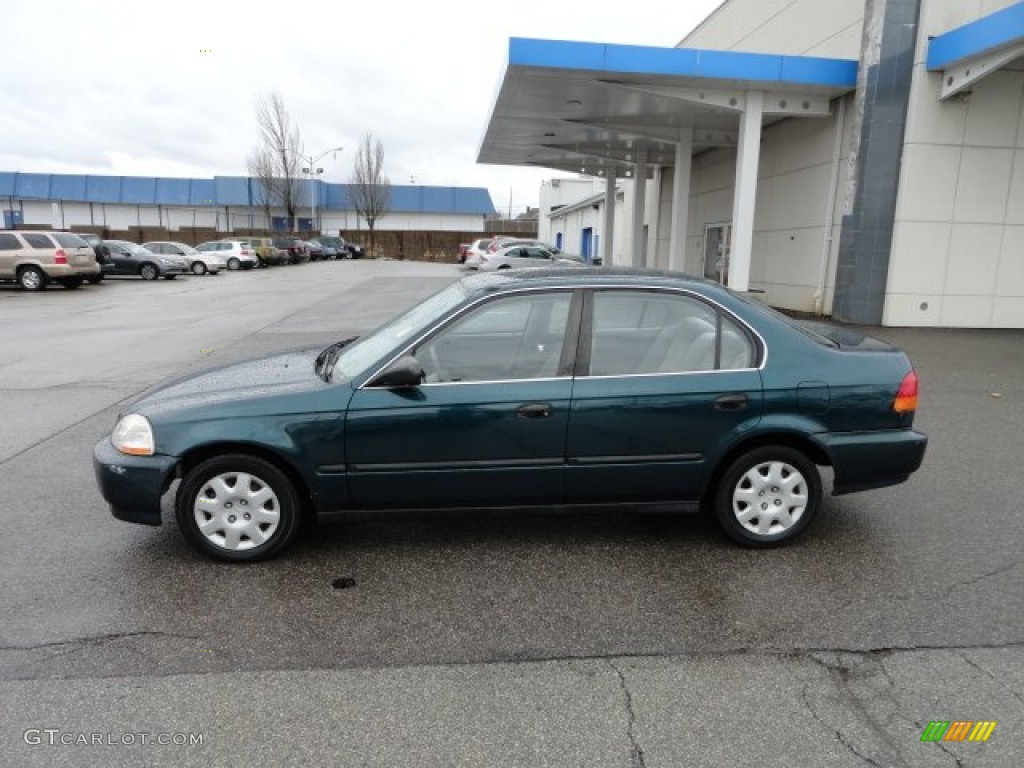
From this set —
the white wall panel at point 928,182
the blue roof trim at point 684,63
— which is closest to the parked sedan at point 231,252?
the blue roof trim at point 684,63

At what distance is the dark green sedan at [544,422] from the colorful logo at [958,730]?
1488 mm

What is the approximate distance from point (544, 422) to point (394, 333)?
1.17 m

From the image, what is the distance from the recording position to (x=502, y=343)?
161 inches

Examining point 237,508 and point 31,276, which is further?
point 31,276

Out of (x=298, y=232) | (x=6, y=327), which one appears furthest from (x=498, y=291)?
(x=298, y=232)

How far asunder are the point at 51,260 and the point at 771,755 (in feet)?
84.9

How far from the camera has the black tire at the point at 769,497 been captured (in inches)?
162

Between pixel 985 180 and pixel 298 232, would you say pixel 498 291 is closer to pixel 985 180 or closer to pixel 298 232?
pixel 985 180

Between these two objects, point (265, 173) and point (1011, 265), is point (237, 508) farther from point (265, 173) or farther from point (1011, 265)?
point (265, 173)

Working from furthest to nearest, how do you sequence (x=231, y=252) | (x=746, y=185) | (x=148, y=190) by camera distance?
(x=148, y=190), (x=231, y=252), (x=746, y=185)

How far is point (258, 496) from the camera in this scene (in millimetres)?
3900

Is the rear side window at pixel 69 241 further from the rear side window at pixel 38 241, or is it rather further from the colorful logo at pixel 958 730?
the colorful logo at pixel 958 730

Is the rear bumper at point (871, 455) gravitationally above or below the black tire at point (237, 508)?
above

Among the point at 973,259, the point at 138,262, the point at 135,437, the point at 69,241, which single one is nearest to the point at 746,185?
the point at 973,259
